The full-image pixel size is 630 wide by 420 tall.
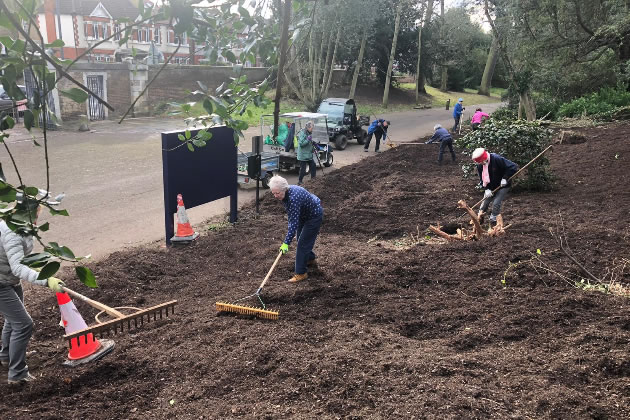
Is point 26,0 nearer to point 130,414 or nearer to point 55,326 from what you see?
point 130,414

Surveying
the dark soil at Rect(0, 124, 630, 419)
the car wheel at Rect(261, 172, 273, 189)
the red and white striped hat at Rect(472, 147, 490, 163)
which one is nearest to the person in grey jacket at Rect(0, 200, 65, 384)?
the dark soil at Rect(0, 124, 630, 419)

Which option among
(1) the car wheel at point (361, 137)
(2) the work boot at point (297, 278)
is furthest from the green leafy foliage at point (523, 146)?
(1) the car wheel at point (361, 137)

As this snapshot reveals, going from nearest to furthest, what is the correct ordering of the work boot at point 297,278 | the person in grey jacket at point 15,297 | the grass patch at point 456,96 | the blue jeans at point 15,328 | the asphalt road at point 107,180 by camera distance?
the person in grey jacket at point 15,297, the blue jeans at point 15,328, the work boot at point 297,278, the asphalt road at point 107,180, the grass patch at point 456,96

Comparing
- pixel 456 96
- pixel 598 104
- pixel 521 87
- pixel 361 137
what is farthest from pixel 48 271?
pixel 456 96

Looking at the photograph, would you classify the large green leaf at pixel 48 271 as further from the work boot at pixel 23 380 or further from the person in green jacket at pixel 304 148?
the person in green jacket at pixel 304 148

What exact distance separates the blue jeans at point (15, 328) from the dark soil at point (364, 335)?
0.60 ft

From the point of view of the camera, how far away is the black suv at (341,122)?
70.7 ft

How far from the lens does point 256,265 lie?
803cm

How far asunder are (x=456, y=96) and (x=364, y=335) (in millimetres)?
49634

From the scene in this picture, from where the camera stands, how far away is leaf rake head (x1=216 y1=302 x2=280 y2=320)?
6.00 meters

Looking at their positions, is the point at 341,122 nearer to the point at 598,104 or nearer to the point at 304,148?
the point at 304,148

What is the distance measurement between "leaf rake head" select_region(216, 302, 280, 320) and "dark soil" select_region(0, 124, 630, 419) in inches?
4.9

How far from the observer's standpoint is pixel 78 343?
5039 mm

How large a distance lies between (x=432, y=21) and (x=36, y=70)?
149 ft
